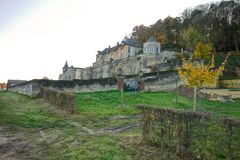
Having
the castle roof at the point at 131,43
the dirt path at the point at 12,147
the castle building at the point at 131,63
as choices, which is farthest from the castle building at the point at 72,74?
the dirt path at the point at 12,147

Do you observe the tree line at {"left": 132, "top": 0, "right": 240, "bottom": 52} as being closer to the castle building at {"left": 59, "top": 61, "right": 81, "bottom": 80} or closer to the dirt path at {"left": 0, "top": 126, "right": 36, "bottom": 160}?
the castle building at {"left": 59, "top": 61, "right": 81, "bottom": 80}

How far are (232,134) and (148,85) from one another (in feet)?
95.0

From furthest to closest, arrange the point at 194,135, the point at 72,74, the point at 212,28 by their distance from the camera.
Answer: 1. the point at 72,74
2. the point at 212,28
3. the point at 194,135

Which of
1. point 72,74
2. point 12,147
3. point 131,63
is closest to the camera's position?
point 12,147

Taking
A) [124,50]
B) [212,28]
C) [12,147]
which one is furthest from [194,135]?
[124,50]

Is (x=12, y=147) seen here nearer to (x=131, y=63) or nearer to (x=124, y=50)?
(x=131, y=63)

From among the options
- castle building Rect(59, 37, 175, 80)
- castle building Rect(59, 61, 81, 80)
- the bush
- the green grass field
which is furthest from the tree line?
the bush

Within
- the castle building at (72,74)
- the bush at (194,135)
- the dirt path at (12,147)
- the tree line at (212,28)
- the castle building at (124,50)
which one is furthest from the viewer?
the castle building at (124,50)

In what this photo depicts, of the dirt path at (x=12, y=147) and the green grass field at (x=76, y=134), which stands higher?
the green grass field at (x=76, y=134)

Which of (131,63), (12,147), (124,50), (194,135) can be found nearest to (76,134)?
(12,147)

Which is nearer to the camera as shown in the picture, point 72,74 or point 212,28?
point 212,28

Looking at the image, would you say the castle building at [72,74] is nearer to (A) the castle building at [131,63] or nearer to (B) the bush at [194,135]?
(A) the castle building at [131,63]

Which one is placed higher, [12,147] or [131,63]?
[131,63]

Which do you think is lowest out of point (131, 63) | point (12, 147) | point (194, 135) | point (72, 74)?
point (12, 147)
